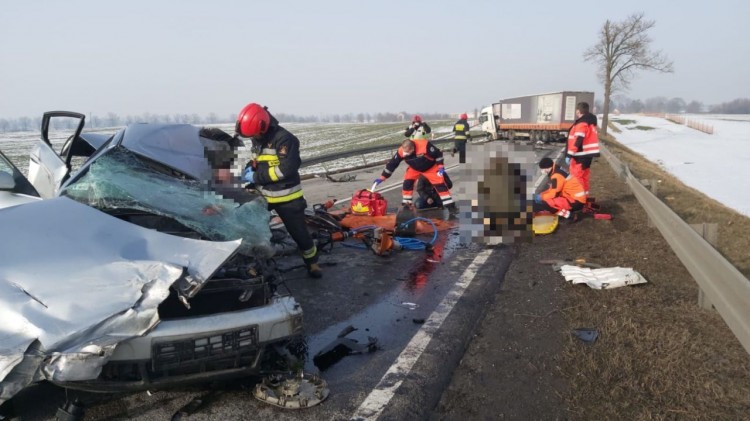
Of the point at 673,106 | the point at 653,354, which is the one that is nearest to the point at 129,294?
the point at 653,354

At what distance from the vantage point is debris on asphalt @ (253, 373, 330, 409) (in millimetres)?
2795

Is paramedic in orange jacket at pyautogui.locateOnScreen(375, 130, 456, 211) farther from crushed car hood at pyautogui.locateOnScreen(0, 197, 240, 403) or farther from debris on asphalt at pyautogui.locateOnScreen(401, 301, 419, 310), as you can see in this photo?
crushed car hood at pyautogui.locateOnScreen(0, 197, 240, 403)

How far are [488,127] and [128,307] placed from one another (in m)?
35.7

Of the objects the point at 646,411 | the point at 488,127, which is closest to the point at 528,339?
the point at 646,411

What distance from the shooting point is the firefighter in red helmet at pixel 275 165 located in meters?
4.71

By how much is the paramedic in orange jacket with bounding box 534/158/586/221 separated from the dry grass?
1.88m

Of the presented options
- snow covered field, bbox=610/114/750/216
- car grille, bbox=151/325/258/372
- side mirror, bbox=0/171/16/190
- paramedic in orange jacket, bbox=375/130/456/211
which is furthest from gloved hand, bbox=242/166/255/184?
snow covered field, bbox=610/114/750/216

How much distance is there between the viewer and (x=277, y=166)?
478cm

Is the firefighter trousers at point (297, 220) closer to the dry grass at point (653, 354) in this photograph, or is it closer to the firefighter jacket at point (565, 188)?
the dry grass at point (653, 354)

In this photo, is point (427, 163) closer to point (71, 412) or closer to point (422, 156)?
point (422, 156)

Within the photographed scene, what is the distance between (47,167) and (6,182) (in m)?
0.69

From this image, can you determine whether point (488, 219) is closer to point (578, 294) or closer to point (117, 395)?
point (578, 294)

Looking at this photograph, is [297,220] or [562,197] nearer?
[297,220]

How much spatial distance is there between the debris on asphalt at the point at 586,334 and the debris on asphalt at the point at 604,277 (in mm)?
921
